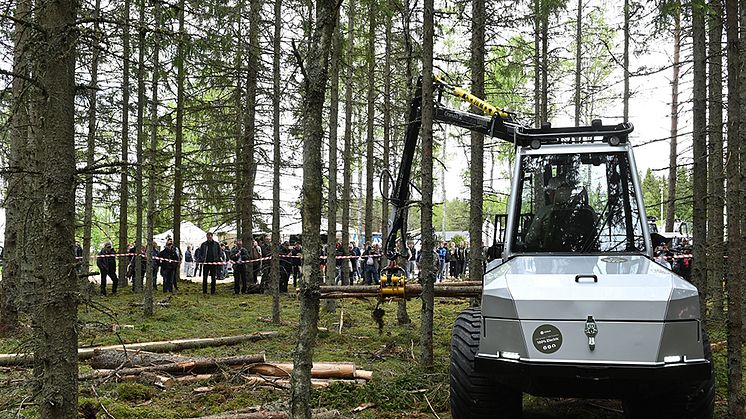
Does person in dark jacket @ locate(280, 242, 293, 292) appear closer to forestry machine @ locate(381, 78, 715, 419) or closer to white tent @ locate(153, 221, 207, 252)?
white tent @ locate(153, 221, 207, 252)

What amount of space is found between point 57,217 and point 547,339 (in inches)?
153

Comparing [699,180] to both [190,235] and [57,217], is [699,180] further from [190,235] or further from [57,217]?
[190,235]

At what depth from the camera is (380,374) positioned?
8125 millimetres

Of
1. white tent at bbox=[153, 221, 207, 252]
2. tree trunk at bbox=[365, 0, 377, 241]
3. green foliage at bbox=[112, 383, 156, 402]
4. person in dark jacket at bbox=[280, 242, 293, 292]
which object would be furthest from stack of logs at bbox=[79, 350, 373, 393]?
white tent at bbox=[153, 221, 207, 252]

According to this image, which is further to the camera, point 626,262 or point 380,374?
point 380,374

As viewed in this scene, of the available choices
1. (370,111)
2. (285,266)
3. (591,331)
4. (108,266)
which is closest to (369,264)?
(285,266)

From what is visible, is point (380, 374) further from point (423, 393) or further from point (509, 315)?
point (509, 315)

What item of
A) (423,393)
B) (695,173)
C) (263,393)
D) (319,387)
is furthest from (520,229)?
(695,173)

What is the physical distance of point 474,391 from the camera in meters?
5.27

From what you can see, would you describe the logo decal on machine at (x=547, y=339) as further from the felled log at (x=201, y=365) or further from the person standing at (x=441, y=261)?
the person standing at (x=441, y=261)

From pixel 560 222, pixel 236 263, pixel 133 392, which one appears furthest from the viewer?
pixel 236 263

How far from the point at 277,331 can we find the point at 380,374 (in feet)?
12.5

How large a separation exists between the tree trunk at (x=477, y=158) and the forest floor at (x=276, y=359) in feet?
5.30

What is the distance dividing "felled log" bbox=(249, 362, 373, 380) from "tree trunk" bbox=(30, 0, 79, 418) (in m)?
3.34
